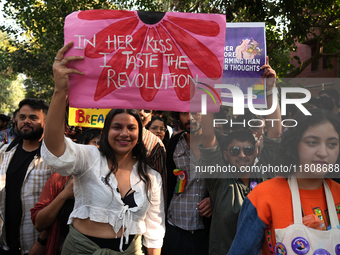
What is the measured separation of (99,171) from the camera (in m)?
2.34

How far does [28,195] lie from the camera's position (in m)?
3.13

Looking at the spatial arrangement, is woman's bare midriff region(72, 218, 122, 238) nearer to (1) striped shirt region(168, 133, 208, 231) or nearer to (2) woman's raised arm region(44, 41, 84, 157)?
(2) woman's raised arm region(44, 41, 84, 157)

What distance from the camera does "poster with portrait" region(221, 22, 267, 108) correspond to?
2.60 metres

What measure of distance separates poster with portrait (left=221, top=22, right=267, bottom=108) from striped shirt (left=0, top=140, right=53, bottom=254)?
1.93 metres

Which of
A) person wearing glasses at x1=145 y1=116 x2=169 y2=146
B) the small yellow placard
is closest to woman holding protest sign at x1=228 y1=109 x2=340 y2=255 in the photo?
the small yellow placard

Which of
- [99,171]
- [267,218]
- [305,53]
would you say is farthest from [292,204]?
[305,53]

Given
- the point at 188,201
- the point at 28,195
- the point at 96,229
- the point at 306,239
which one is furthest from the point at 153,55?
the point at 28,195

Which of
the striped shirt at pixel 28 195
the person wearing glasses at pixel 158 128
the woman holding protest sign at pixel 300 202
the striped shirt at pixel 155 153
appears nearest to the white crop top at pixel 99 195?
the striped shirt at pixel 155 153

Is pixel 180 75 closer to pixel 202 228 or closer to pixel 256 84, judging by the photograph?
pixel 256 84

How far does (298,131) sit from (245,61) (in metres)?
1.08

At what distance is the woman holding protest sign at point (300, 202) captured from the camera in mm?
1665

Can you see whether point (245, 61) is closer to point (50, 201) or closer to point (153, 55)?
point (153, 55)

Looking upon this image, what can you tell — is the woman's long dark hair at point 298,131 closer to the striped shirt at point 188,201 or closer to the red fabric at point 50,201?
the striped shirt at point 188,201

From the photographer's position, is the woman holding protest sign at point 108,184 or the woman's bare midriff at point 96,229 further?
the woman's bare midriff at point 96,229
